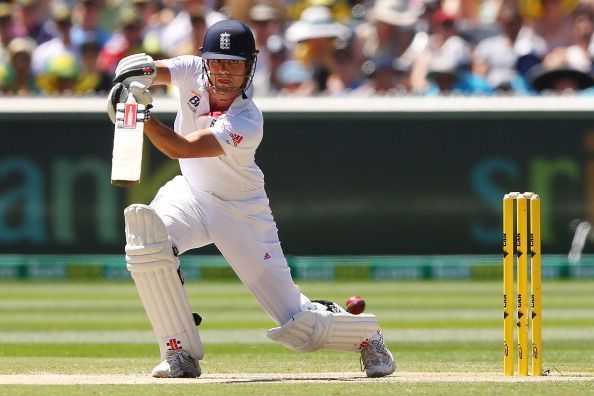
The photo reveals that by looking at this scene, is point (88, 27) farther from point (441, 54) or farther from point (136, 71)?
point (136, 71)

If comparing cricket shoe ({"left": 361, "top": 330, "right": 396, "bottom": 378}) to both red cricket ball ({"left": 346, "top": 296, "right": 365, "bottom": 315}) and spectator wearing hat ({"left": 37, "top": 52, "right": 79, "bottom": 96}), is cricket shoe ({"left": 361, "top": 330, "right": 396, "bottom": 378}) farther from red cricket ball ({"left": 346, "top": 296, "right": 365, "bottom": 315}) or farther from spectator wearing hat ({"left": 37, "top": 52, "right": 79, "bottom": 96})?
spectator wearing hat ({"left": 37, "top": 52, "right": 79, "bottom": 96})

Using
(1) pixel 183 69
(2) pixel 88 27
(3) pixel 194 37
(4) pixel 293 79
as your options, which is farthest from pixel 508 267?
(2) pixel 88 27

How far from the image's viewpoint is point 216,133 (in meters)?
6.19

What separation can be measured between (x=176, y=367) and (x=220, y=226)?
64 centimetres

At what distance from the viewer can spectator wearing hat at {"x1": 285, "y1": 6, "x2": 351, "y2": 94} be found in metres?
13.7

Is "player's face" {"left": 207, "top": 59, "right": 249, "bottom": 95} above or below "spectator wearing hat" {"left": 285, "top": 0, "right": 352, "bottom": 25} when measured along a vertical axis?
above

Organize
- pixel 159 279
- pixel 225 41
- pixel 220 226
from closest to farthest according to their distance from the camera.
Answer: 1. pixel 159 279
2. pixel 225 41
3. pixel 220 226

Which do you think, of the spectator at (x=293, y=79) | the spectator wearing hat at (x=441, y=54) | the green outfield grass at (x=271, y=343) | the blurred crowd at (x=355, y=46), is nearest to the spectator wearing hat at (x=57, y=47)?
the blurred crowd at (x=355, y=46)

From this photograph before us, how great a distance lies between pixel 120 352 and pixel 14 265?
481 centimetres

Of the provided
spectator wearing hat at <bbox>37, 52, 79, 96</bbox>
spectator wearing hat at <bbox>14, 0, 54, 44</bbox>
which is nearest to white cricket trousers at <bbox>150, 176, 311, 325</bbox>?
spectator wearing hat at <bbox>37, 52, 79, 96</bbox>

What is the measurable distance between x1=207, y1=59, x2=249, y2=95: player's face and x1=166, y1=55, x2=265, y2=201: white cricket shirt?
0.07 m

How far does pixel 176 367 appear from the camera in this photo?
642 centimetres

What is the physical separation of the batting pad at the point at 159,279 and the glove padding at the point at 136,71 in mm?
525

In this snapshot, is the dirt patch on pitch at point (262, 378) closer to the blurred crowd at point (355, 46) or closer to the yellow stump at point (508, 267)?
the yellow stump at point (508, 267)
